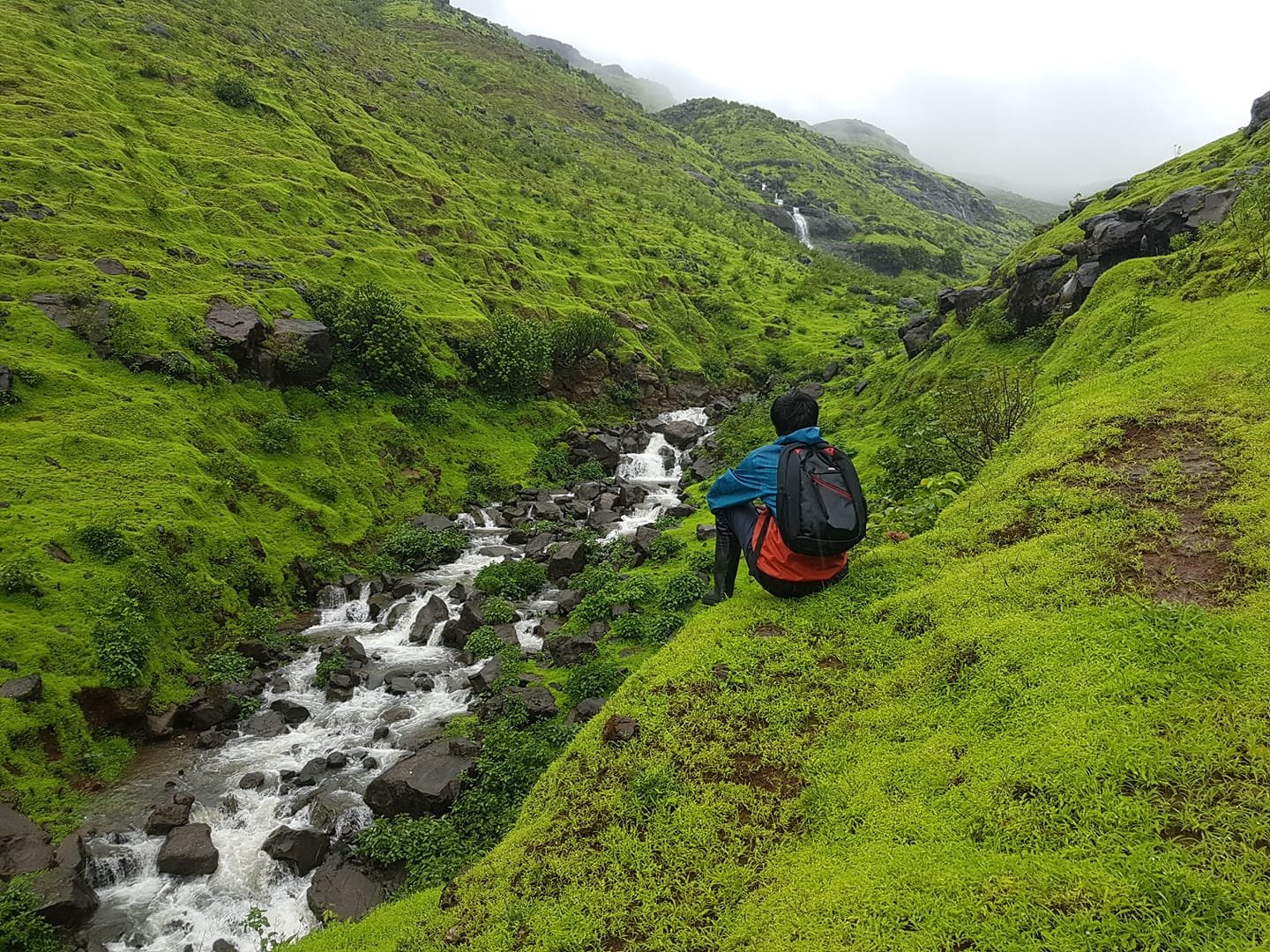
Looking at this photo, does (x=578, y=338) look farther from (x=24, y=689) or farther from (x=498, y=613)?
(x=24, y=689)

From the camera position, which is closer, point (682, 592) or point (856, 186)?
point (682, 592)

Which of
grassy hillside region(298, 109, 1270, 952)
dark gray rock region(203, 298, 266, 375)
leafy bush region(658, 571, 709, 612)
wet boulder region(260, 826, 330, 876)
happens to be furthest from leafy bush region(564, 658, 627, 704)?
dark gray rock region(203, 298, 266, 375)

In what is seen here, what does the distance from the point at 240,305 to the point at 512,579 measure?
57.8 ft

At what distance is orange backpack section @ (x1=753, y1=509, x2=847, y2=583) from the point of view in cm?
898

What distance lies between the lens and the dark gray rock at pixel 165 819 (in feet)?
39.4

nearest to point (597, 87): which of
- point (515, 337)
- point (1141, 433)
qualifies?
point (515, 337)

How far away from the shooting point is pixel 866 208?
416 feet

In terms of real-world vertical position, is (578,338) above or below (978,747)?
above

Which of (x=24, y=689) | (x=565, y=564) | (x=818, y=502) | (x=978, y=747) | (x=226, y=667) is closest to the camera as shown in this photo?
(x=978, y=747)

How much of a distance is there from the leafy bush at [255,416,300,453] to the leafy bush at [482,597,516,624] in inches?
456

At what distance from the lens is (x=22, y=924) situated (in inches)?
377

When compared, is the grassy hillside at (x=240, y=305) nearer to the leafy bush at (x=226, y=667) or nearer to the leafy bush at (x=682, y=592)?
the leafy bush at (x=226, y=667)

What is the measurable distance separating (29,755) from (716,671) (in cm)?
1418

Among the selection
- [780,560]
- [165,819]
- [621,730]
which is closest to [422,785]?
[165,819]
